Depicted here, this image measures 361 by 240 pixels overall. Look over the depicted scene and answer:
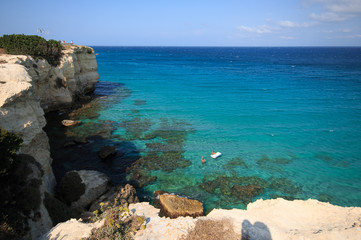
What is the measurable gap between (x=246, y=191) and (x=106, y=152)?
1353cm

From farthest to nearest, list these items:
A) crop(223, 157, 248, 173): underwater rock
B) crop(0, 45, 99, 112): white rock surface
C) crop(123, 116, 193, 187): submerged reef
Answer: crop(0, 45, 99, 112): white rock surface
crop(223, 157, 248, 173): underwater rock
crop(123, 116, 193, 187): submerged reef

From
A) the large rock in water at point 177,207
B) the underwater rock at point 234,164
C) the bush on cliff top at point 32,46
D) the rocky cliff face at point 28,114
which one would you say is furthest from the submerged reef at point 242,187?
the bush on cliff top at point 32,46

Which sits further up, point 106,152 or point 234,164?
point 106,152

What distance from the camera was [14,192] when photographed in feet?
36.5

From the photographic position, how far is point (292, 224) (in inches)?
455

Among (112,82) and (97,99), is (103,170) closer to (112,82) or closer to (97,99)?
(97,99)

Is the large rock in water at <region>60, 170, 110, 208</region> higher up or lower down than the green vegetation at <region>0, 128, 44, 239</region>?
lower down

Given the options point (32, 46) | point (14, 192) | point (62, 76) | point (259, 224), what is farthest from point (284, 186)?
point (32, 46)

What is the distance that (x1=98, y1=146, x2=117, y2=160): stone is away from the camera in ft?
70.8

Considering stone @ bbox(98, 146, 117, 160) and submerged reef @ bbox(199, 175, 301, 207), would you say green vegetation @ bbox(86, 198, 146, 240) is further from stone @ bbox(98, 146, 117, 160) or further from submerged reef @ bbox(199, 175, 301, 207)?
stone @ bbox(98, 146, 117, 160)

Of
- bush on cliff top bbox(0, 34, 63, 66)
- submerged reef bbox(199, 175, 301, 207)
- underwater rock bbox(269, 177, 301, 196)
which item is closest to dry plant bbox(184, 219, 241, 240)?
submerged reef bbox(199, 175, 301, 207)

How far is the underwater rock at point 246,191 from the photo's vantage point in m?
17.0

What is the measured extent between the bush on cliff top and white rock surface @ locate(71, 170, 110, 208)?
2023 centimetres

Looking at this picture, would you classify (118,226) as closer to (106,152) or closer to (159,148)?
(106,152)
